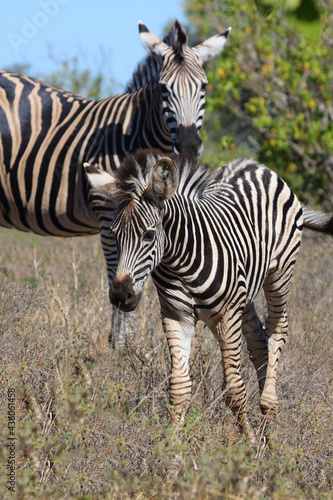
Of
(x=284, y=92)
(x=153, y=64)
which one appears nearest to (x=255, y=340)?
(x=153, y=64)

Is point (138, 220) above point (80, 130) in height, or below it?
below

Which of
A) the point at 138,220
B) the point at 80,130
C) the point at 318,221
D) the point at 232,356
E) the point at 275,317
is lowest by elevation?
the point at 232,356

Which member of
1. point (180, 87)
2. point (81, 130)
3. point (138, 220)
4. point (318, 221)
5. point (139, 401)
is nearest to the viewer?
point (138, 220)

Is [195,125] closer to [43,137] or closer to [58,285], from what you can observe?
[43,137]

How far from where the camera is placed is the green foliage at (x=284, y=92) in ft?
34.5

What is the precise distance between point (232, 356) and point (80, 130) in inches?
122

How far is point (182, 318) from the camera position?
425 centimetres

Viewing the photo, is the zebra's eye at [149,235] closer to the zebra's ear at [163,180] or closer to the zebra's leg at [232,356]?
the zebra's ear at [163,180]

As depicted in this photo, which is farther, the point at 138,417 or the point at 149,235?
the point at 138,417

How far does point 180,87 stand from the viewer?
5.88 metres

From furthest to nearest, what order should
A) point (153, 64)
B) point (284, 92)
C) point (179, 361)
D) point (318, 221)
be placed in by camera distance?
point (284, 92) → point (153, 64) → point (318, 221) → point (179, 361)

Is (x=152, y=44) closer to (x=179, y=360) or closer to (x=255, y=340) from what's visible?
(x=255, y=340)

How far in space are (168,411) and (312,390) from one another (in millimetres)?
967

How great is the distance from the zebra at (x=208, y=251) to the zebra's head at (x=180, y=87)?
31.5 inches
